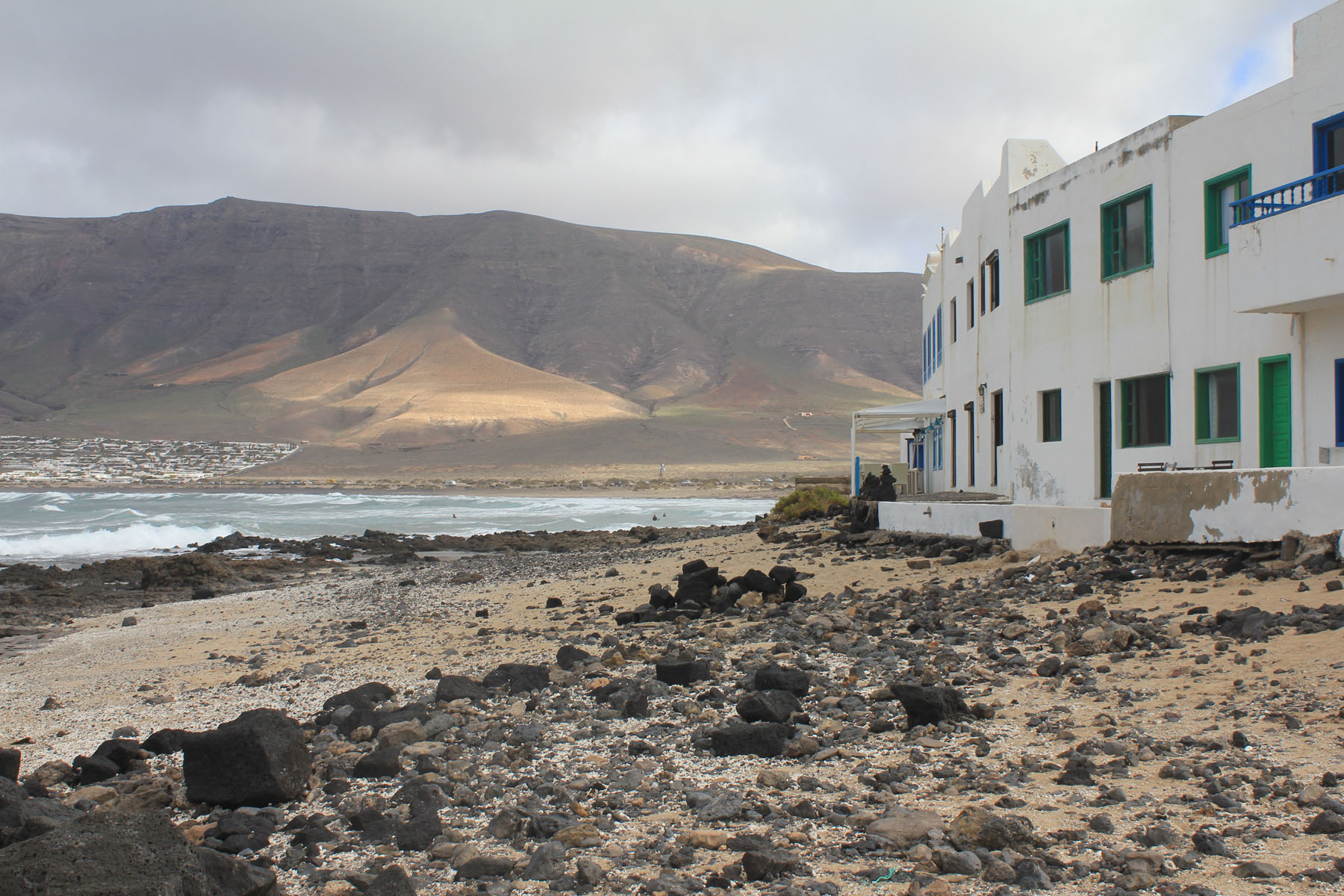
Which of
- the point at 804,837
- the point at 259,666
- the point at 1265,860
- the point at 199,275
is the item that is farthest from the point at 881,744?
the point at 199,275

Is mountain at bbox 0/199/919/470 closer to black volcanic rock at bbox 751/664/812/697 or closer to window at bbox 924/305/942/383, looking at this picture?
window at bbox 924/305/942/383

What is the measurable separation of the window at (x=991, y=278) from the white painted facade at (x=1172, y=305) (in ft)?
0.27

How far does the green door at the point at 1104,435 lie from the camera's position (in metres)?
15.4

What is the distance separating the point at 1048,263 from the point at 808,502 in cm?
1166

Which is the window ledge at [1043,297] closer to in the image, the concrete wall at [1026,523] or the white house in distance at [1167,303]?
the white house in distance at [1167,303]

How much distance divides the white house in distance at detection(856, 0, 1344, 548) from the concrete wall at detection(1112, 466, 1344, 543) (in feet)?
0.83

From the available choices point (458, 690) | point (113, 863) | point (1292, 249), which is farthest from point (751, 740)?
point (1292, 249)

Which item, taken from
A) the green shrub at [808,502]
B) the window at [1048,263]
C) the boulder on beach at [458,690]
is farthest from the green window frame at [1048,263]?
the boulder on beach at [458,690]

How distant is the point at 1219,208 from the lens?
13.4 metres

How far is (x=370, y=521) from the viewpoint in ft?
156

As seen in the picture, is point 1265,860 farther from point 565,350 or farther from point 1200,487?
point 565,350

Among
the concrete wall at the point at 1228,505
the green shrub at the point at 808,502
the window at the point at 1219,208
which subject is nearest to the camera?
the concrete wall at the point at 1228,505

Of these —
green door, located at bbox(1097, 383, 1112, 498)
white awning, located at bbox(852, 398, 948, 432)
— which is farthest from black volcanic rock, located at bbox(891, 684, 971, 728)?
white awning, located at bbox(852, 398, 948, 432)

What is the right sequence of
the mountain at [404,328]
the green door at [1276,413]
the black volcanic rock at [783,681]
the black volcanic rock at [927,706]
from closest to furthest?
1. the black volcanic rock at [927,706]
2. the black volcanic rock at [783,681]
3. the green door at [1276,413]
4. the mountain at [404,328]
